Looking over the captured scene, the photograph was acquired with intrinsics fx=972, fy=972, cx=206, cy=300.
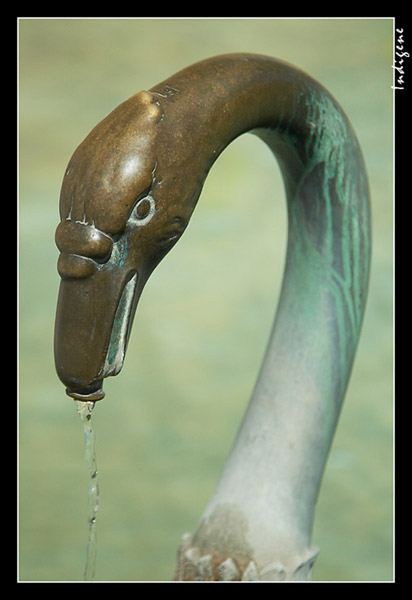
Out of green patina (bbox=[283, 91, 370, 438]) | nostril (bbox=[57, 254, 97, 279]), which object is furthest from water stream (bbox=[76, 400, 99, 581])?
green patina (bbox=[283, 91, 370, 438])

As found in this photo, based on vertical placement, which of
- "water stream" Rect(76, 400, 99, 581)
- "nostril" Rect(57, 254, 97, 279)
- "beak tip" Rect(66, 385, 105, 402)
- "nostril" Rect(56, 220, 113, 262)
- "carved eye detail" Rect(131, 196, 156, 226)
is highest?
"carved eye detail" Rect(131, 196, 156, 226)

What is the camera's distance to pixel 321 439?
1240 mm

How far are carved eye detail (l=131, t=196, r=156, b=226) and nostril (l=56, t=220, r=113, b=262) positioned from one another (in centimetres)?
3

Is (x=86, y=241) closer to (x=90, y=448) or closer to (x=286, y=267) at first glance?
(x=90, y=448)

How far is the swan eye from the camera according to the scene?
2.92 ft

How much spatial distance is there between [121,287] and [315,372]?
1.31 feet

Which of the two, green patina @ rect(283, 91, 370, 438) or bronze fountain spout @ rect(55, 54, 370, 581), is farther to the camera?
green patina @ rect(283, 91, 370, 438)

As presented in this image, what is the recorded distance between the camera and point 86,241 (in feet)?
2.87

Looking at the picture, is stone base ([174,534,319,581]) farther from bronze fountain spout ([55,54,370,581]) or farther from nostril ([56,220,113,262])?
nostril ([56,220,113,262])

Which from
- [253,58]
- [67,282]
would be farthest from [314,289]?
[67,282]

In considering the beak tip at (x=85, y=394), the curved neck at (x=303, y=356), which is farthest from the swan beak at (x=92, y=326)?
the curved neck at (x=303, y=356)

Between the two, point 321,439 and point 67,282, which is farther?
point 321,439

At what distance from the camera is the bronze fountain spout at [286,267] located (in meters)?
0.89

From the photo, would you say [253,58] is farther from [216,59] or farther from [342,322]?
[342,322]
